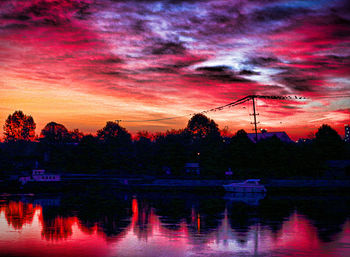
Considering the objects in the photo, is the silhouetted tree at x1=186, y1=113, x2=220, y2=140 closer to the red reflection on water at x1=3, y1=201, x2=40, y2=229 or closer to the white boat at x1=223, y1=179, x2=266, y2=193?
the white boat at x1=223, y1=179, x2=266, y2=193

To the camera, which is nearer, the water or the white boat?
the water

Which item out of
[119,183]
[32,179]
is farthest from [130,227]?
[32,179]

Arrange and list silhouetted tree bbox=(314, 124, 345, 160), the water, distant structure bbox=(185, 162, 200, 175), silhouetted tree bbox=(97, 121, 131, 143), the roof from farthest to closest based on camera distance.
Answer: silhouetted tree bbox=(97, 121, 131, 143) → the roof → distant structure bbox=(185, 162, 200, 175) → silhouetted tree bbox=(314, 124, 345, 160) → the water

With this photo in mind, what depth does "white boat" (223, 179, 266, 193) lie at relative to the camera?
7088cm

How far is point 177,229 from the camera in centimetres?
3653

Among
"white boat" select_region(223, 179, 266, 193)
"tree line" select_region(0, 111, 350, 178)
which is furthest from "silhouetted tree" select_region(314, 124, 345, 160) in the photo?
"white boat" select_region(223, 179, 266, 193)

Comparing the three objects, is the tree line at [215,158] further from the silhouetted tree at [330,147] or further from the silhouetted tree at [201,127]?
the silhouetted tree at [201,127]

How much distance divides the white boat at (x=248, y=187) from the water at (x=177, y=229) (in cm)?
1211

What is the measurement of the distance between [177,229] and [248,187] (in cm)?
3753

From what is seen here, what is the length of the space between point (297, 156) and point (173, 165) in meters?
33.3

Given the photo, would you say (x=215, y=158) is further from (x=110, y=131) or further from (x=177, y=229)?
(x=110, y=131)

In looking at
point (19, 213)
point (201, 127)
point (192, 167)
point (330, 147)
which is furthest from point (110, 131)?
point (19, 213)

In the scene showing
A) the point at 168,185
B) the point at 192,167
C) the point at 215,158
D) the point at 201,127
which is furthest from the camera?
the point at 201,127

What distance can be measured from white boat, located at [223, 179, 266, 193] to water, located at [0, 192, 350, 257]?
12106mm
